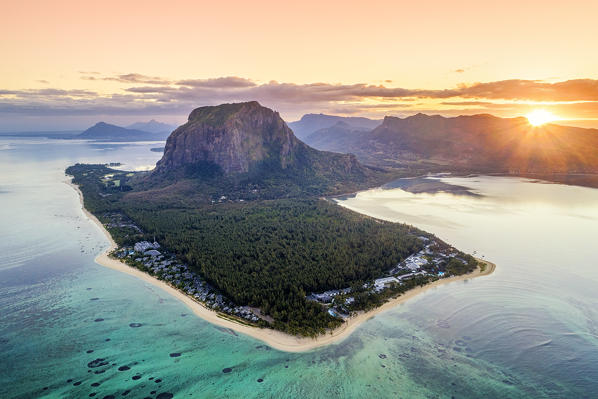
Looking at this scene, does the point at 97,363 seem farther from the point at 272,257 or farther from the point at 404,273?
the point at 404,273

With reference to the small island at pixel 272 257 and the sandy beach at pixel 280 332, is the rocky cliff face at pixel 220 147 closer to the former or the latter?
the small island at pixel 272 257

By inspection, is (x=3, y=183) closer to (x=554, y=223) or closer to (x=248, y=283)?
(x=248, y=283)

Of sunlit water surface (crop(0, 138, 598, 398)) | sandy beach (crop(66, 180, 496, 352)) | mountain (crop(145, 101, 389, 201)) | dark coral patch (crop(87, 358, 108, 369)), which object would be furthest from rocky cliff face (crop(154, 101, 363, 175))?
dark coral patch (crop(87, 358, 108, 369))

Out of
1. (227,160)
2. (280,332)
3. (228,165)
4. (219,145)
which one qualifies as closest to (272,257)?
(280,332)

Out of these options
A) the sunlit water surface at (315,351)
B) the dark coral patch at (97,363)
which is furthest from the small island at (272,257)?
the dark coral patch at (97,363)

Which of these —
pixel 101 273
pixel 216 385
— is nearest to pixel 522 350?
pixel 216 385

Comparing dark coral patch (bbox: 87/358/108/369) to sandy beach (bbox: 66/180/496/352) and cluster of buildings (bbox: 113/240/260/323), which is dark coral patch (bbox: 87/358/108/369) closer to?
sandy beach (bbox: 66/180/496/352)
